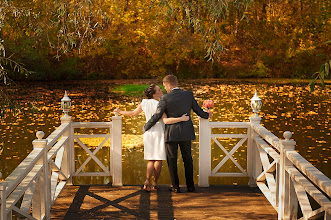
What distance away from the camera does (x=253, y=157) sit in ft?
25.0

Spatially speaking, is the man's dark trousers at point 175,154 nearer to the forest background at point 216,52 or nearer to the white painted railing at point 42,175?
the white painted railing at point 42,175

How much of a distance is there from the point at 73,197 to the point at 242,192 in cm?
230

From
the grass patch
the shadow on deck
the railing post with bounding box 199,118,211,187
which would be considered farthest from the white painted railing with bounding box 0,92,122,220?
the grass patch

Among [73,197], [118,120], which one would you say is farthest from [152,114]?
[73,197]

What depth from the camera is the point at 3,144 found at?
13.4 metres

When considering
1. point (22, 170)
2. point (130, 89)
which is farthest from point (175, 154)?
point (130, 89)

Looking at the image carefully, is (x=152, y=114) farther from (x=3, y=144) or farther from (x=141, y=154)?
(x=3, y=144)

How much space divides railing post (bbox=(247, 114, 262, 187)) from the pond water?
215cm

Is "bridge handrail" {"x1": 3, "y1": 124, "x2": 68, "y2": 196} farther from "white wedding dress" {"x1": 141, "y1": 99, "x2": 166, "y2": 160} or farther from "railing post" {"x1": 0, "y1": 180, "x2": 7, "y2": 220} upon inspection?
"white wedding dress" {"x1": 141, "y1": 99, "x2": 166, "y2": 160}

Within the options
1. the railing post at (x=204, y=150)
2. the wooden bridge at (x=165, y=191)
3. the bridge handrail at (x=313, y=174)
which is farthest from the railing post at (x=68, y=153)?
the bridge handrail at (x=313, y=174)

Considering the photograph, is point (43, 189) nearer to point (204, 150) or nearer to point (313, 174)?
point (204, 150)

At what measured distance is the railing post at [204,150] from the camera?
24.7 ft

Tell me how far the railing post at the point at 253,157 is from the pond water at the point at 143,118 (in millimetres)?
2148

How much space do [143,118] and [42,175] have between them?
1288 cm
